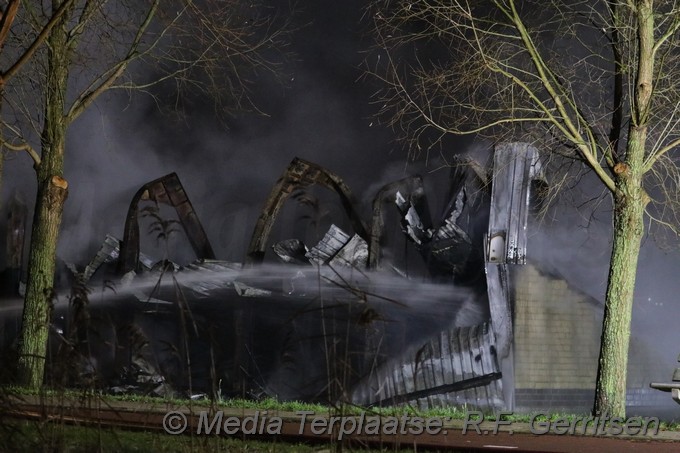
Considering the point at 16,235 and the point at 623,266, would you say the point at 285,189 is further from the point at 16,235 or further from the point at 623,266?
the point at 623,266

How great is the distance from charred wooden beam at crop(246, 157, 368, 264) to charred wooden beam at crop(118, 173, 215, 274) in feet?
2.70

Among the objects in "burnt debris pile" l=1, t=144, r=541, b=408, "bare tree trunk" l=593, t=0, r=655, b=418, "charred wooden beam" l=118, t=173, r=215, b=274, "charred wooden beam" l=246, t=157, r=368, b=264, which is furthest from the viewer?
"charred wooden beam" l=118, t=173, r=215, b=274

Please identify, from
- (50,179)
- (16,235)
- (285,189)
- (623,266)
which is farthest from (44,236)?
(623,266)

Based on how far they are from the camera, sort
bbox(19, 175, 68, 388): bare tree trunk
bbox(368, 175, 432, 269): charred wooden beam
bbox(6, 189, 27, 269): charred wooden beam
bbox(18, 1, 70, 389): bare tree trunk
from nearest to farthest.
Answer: bbox(19, 175, 68, 388): bare tree trunk < bbox(18, 1, 70, 389): bare tree trunk < bbox(368, 175, 432, 269): charred wooden beam < bbox(6, 189, 27, 269): charred wooden beam

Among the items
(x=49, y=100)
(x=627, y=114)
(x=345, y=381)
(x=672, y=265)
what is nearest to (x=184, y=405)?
(x=345, y=381)

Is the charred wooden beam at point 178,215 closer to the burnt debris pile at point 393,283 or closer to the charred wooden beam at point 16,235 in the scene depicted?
the burnt debris pile at point 393,283

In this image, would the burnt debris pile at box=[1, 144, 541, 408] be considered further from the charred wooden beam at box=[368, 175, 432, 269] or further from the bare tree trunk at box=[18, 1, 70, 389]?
the bare tree trunk at box=[18, 1, 70, 389]

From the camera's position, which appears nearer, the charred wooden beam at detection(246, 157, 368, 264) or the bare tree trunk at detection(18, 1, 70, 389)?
the bare tree trunk at detection(18, 1, 70, 389)

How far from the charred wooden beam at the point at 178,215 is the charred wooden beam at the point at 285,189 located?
822 mm

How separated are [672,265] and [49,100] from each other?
34.7 feet

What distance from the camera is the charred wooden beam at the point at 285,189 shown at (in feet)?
55.0

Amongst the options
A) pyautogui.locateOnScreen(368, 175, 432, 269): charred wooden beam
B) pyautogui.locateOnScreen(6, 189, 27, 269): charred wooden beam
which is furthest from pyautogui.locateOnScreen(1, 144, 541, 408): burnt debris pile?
pyautogui.locateOnScreen(6, 189, 27, 269): charred wooden beam

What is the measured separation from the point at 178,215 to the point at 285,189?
1.98 m

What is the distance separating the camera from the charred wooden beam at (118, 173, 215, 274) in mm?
17047
